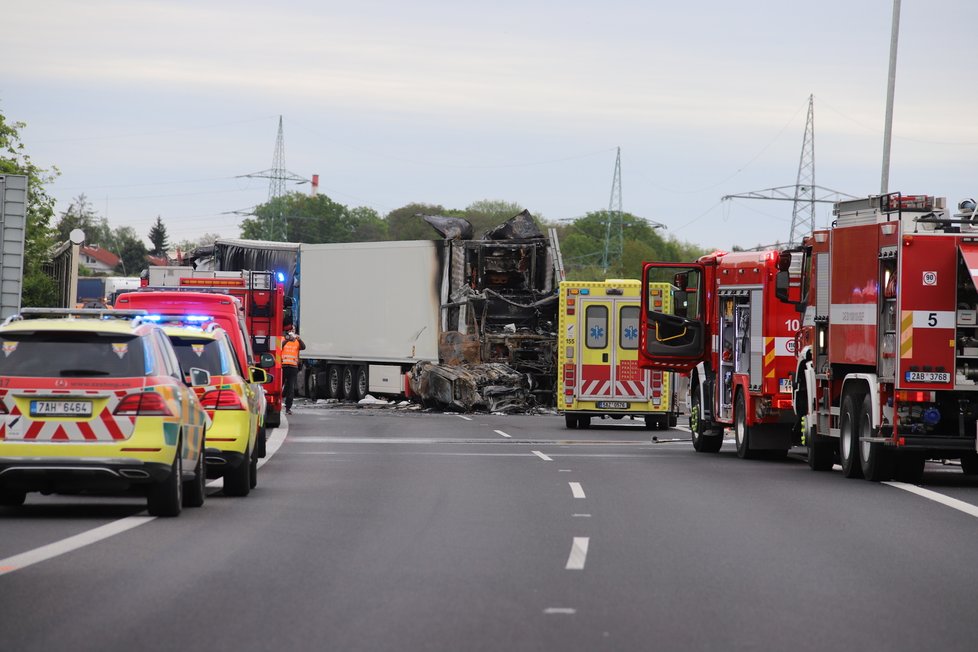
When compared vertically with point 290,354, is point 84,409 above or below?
below

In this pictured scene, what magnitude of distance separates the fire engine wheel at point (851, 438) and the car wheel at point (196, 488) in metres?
8.68

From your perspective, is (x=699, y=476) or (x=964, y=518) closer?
(x=964, y=518)

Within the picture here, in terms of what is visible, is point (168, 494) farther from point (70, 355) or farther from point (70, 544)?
point (70, 544)

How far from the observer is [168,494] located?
14922 millimetres

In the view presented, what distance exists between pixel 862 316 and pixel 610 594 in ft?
37.7

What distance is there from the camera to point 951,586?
36.3 ft

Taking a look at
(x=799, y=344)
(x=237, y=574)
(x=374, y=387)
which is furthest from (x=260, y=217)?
(x=237, y=574)

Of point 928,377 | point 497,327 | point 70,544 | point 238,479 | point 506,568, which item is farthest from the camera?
point 497,327

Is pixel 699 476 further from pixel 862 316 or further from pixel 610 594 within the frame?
pixel 610 594

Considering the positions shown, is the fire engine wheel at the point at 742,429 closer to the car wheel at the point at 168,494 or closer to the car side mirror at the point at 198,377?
the car side mirror at the point at 198,377

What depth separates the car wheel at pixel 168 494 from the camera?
14891 mm

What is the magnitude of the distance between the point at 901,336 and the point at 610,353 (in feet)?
56.5

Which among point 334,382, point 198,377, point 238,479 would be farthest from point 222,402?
point 334,382

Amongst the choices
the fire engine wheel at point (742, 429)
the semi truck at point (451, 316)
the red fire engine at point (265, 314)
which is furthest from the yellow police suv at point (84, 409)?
the semi truck at point (451, 316)
